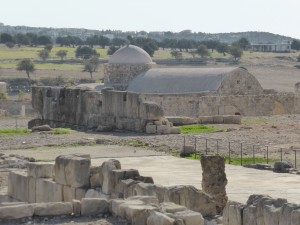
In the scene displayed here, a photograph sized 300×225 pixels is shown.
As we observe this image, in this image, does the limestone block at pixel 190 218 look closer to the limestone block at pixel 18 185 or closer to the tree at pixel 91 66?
the limestone block at pixel 18 185

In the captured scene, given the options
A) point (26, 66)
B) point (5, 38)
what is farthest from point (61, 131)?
Result: point (5, 38)

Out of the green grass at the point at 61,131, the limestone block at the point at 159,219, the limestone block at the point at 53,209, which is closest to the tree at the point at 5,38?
the green grass at the point at 61,131

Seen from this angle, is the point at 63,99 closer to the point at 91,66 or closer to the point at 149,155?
the point at 149,155

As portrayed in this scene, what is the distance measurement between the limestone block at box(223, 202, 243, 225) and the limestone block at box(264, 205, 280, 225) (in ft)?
2.31

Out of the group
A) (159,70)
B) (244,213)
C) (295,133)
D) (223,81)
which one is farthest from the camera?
(159,70)

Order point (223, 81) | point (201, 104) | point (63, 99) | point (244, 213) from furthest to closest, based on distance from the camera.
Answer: point (223, 81) → point (201, 104) → point (63, 99) → point (244, 213)

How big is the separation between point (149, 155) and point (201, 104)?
18.2m

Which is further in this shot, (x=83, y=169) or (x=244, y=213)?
(x=83, y=169)

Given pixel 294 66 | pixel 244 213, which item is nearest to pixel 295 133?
pixel 244 213

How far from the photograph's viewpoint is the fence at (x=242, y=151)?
968 inches

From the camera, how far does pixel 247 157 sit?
25.5m

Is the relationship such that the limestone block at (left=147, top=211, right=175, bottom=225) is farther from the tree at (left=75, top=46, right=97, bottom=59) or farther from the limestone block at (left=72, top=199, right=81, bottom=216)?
the tree at (left=75, top=46, right=97, bottom=59)

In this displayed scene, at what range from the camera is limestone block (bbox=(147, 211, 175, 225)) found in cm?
1239

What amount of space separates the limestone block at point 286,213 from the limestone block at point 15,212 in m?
3.49
